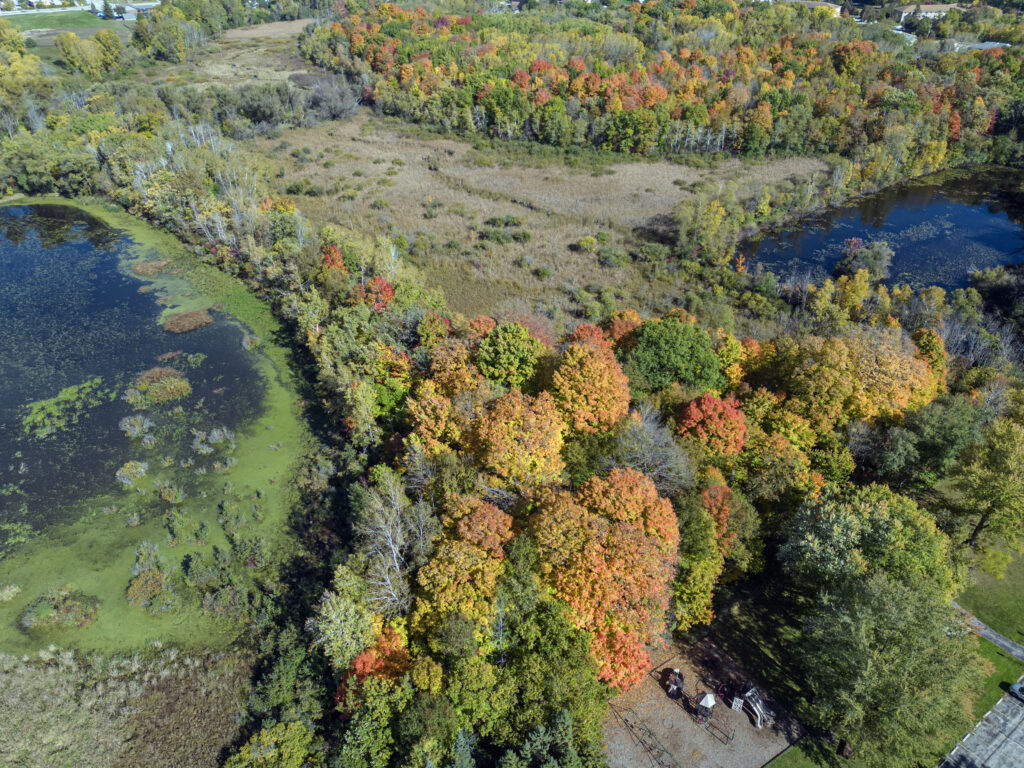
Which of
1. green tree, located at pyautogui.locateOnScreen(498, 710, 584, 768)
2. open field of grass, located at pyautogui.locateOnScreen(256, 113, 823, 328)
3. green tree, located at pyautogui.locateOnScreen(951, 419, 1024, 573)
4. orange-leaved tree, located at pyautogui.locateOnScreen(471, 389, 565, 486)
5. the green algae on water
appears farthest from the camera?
open field of grass, located at pyautogui.locateOnScreen(256, 113, 823, 328)

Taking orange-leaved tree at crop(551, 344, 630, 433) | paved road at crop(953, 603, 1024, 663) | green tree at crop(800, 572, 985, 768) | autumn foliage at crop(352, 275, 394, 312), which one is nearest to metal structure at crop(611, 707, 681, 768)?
green tree at crop(800, 572, 985, 768)

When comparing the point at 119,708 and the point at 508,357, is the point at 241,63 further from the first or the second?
the point at 119,708

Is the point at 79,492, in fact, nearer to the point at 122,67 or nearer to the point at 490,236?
the point at 490,236

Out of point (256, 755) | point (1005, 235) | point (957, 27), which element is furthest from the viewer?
point (957, 27)

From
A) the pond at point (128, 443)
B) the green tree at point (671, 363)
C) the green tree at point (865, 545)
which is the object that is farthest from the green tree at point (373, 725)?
the green tree at point (671, 363)

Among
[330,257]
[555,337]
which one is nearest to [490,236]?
[330,257]

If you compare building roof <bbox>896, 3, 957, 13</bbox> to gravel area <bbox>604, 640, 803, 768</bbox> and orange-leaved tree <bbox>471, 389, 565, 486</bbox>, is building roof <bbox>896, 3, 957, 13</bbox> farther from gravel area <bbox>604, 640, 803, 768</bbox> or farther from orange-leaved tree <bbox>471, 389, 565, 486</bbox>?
gravel area <bbox>604, 640, 803, 768</bbox>
